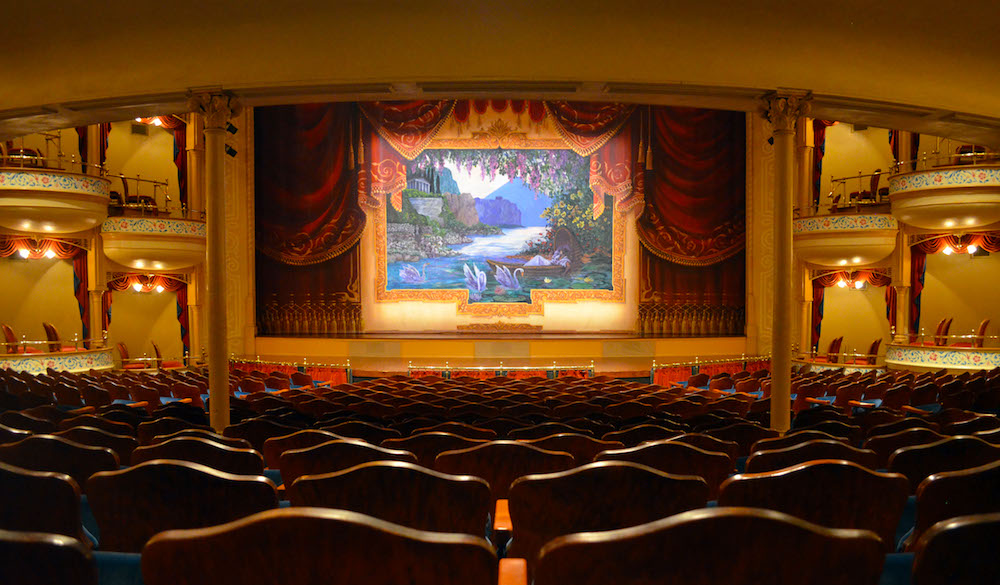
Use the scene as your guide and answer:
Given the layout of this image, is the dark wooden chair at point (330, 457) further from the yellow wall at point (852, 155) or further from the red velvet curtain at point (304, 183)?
the yellow wall at point (852, 155)

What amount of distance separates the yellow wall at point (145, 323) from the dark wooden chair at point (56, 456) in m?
18.3

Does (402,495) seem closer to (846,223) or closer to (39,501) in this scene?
(39,501)

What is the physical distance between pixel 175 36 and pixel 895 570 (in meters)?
7.50

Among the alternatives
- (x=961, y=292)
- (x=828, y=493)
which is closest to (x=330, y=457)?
(x=828, y=493)

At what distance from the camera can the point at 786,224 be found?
679cm

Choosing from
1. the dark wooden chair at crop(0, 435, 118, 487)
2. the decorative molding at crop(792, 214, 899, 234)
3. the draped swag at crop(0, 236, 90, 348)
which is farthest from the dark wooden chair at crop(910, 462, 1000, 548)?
the draped swag at crop(0, 236, 90, 348)

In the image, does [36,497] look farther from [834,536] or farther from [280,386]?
[280,386]

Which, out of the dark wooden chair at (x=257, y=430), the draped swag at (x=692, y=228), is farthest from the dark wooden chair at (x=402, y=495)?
the draped swag at (x=692, y=228)

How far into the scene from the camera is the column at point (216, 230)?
6699 millimetres

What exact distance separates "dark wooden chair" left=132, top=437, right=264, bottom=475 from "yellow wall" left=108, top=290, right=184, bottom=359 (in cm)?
1848

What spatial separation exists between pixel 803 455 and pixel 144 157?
69.0ft

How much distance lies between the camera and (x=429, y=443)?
3230 mm

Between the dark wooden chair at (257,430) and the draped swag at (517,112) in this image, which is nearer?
the dark wooden chair at (257,430)

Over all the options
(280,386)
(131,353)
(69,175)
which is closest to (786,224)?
(280,386)
